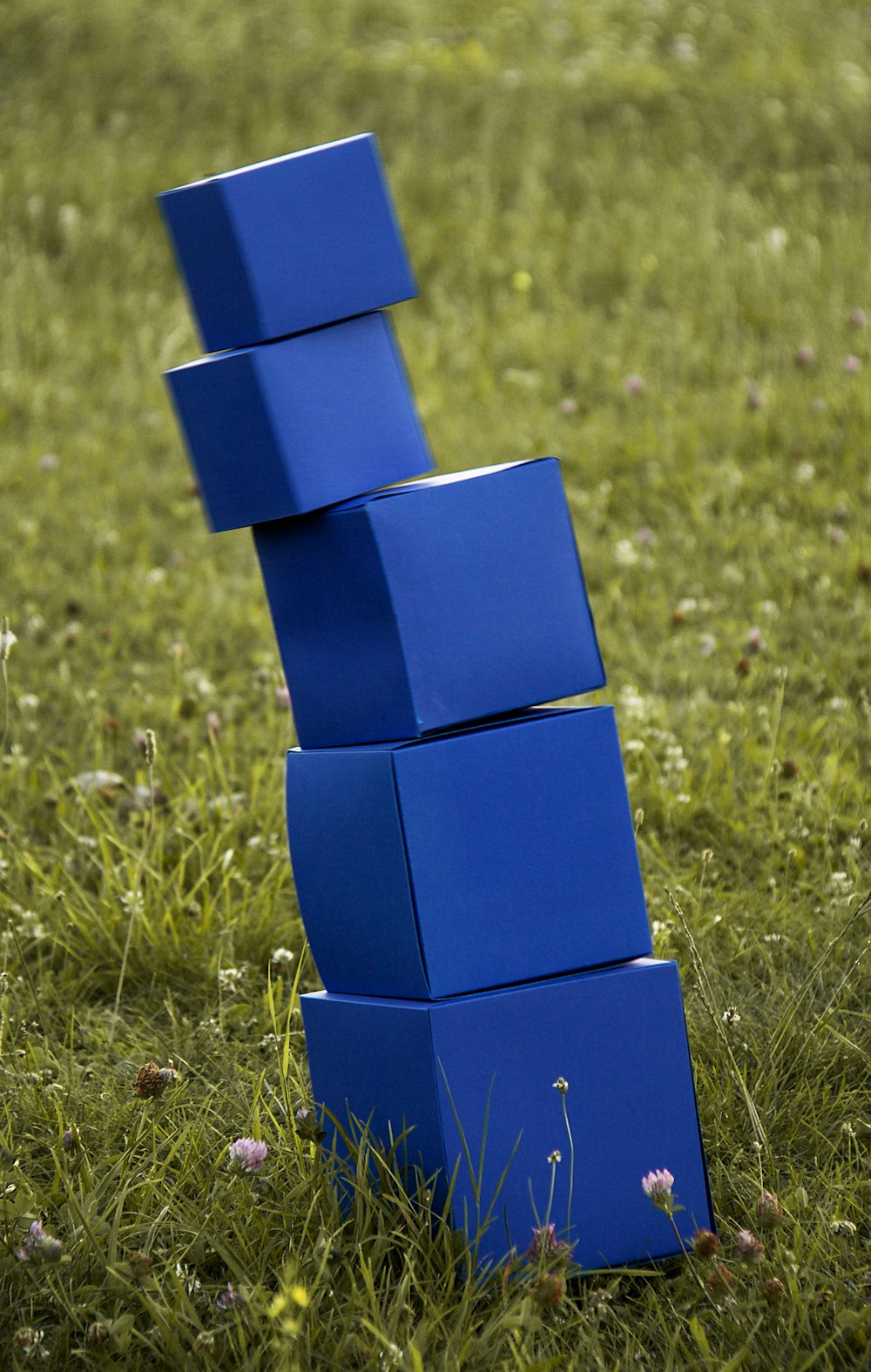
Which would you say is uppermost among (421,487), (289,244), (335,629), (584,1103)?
(289,244)

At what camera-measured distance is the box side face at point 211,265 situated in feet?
6.32

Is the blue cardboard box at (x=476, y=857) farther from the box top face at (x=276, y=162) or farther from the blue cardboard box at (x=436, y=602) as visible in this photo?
the box top face at (x=276, y=162)

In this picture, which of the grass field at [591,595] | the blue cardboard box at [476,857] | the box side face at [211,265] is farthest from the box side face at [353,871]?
the box side face at [211,265]

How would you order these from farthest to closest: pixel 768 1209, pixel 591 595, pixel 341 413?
pixel 591 595 → pixel 341 413 → pixel 768 1209

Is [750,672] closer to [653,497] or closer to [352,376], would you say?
[653,497]

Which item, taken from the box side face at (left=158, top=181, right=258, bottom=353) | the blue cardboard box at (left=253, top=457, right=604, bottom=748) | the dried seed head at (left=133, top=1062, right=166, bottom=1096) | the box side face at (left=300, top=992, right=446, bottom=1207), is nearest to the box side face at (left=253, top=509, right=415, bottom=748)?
the blue cardboard box at (left=253, top=457, right=604, bottom=748)

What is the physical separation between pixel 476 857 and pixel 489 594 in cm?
37

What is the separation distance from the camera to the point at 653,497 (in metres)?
5.09

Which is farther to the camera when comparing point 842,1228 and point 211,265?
point 211,265

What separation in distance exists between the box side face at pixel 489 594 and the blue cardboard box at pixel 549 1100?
1.35ft

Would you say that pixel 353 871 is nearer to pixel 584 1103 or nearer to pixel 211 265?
pixel 584 1103

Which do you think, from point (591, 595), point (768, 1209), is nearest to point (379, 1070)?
point (768, 1209)

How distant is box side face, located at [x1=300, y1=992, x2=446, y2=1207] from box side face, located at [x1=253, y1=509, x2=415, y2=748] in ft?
1.26

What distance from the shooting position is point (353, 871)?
194 cm
